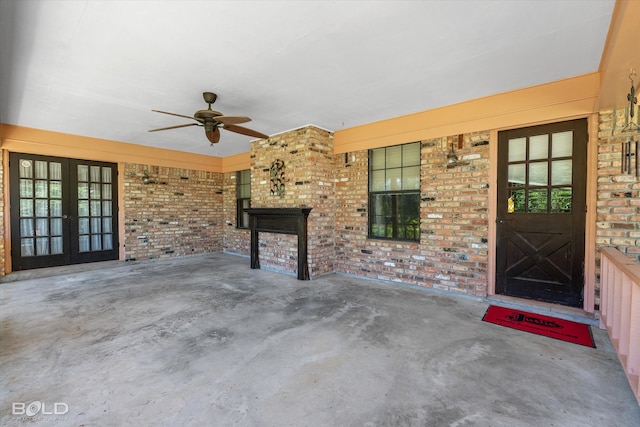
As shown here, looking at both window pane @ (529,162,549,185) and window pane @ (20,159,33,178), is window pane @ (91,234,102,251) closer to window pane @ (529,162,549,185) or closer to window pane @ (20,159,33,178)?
window pane @ (20,159,33,178)

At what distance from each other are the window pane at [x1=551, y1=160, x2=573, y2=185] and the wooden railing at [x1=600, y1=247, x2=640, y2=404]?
0.91 m

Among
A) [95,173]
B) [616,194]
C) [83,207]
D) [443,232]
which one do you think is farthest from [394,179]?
[83,207]

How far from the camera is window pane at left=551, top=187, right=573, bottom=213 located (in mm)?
3418

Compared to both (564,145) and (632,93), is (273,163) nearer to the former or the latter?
(564,145)

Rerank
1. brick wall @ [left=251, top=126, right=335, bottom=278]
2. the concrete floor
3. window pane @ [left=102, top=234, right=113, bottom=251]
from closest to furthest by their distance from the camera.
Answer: the concrete floor < brick wall @ [left=251, top=126, right=335, bottom=278] < window pane @ [left=102, top=234, right=113, bottom=251]

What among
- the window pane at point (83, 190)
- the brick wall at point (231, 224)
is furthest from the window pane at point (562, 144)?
the window pane at point (83, 190)

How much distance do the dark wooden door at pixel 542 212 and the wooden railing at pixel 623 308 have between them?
0.43 metres

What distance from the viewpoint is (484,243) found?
3914mm

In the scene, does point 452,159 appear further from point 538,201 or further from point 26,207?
point 26,207

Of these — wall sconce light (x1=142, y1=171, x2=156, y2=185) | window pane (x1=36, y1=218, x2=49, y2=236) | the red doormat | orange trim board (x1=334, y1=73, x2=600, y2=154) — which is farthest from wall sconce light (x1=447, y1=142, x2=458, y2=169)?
window pane (x1=36, y1=218, x2=49, y2=236)

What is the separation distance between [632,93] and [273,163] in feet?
16.2

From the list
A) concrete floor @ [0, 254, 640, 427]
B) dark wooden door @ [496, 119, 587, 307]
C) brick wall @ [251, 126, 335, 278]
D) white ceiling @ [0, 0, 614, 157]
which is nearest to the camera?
concrete floor @ [0, 254, 640, 427]

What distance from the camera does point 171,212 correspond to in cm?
730

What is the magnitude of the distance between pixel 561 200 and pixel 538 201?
225 mm
